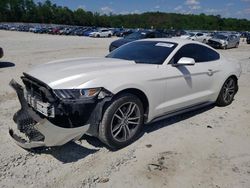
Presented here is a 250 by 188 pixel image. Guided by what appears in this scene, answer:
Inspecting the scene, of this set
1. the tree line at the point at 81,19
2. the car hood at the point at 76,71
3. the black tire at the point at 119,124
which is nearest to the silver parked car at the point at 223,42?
the car hood at the point at 76,71

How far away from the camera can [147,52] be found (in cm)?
495

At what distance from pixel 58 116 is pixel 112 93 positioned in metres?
0.76

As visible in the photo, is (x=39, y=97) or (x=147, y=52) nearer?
(x=39, y=97)

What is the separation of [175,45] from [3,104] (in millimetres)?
3762

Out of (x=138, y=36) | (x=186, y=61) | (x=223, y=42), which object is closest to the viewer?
(x=186, y=61)

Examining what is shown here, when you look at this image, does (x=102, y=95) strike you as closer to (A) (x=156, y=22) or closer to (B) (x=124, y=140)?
(B) (x=124, y=140)

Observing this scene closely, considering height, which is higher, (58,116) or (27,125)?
(58,116)

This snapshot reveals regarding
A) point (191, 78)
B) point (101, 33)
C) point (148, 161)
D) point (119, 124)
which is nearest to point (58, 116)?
point (119, 124)

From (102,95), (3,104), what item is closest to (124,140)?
(102,95)

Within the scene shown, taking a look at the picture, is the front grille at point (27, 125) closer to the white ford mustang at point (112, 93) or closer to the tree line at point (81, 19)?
the white ford mustang at point (112, 93)

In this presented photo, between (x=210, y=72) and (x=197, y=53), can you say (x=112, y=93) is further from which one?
(x=210, y=72)

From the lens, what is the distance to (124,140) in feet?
13.6

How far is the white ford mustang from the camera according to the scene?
11.7 feet

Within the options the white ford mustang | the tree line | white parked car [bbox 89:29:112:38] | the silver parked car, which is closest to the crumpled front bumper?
the white ford mustang
